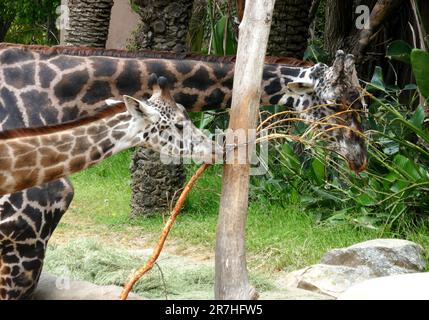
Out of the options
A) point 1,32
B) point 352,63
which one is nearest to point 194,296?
point 352,63

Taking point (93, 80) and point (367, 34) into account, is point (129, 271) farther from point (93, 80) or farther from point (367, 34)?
point (367, 34)

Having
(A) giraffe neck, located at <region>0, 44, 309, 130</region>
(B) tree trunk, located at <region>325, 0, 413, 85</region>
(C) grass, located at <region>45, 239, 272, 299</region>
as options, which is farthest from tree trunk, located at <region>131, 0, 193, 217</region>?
(A) giraffe neck, located at <region>0, 44, 309, 130</region>

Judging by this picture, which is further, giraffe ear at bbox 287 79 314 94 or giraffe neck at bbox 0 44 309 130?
giraffe ear at bbox 287 79 314 94

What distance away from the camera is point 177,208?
539 cm

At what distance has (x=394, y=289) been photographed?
495cm

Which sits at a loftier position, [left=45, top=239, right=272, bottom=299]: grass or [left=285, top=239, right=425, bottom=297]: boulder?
[left=285, top=239, right=425, bottom=297]: boulder

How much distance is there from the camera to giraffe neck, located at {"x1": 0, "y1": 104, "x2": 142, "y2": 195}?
207 inches

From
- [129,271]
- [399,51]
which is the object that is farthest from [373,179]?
[129,271]

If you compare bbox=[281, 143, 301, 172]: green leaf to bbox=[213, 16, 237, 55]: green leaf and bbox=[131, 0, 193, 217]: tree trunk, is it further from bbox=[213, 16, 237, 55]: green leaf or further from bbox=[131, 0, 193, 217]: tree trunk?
bbox=[213, 16, 237, 55]: green leaf

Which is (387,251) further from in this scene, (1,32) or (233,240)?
(1,32)

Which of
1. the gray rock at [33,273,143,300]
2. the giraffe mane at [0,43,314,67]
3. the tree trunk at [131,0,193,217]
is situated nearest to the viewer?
the gray rock at [33,273,143,300]

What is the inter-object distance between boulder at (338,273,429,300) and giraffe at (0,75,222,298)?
1.20 m

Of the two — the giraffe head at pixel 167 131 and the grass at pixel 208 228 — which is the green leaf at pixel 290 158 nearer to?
the grass at pixel 208 228

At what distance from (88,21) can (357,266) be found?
695cm
